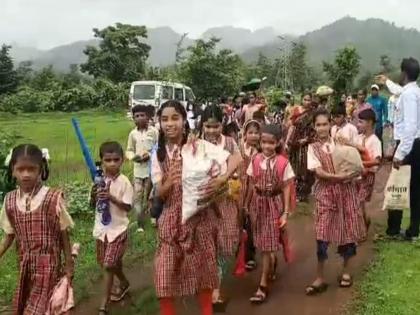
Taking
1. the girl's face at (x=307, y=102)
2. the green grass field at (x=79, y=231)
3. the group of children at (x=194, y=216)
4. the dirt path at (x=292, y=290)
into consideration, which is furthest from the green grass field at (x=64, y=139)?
the dirt path at (x=292, y=290)

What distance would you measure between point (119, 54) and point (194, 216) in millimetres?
37772

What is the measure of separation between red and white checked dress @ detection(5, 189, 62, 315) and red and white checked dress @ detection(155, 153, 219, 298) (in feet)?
2.13

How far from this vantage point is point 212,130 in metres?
5.11

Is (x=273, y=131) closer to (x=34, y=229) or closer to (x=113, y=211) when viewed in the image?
(x=113, y=211)

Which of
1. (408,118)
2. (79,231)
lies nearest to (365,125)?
(408,118)

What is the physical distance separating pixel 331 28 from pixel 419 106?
198m

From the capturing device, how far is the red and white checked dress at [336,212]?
529cm

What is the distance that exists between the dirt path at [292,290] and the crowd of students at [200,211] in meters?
0.10

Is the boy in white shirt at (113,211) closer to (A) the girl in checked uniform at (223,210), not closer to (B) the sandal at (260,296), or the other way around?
(A) the girl in checked uniform at (223,210)

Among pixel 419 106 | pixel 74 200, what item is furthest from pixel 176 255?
pixel 74 200

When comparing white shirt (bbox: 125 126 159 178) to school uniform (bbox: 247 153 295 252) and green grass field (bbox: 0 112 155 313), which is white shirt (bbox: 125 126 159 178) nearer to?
green grass field (bbox: 0 112 155 313)

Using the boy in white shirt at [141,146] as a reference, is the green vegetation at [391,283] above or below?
below

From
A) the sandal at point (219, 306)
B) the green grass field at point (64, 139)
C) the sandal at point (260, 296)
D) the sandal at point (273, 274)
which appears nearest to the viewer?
the sandal at point (219, 306)

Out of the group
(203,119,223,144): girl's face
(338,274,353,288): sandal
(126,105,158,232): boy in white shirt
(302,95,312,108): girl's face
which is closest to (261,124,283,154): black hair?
(203,119,223,144): girl's face
